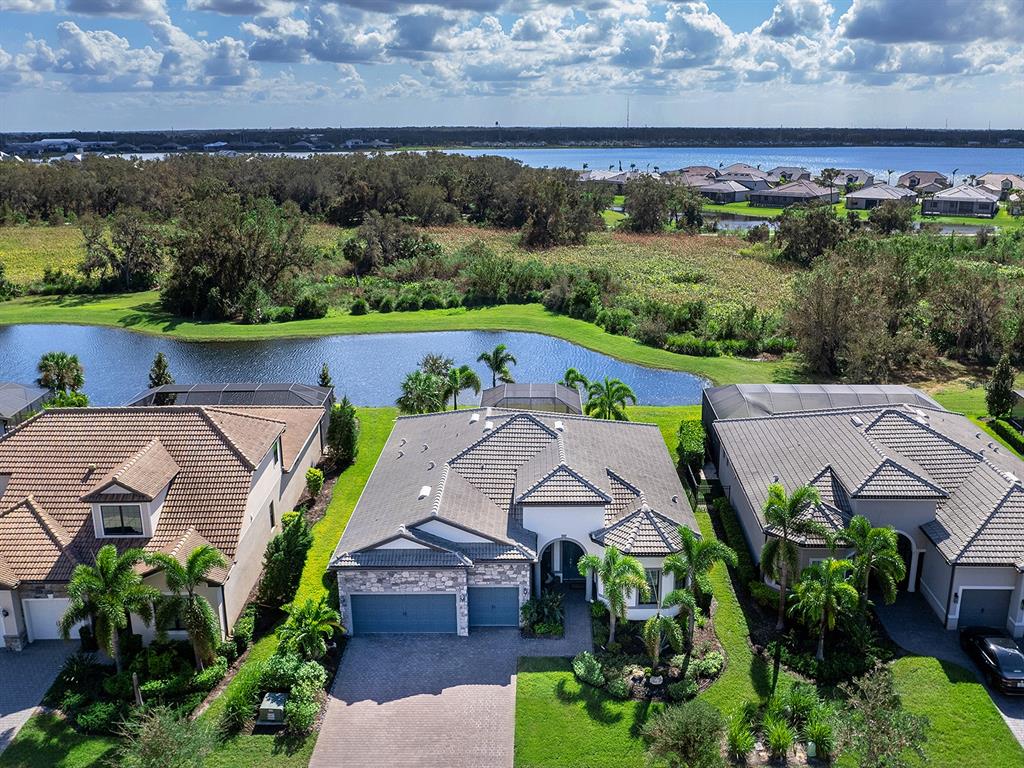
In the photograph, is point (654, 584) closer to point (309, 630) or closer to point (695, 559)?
point (695, 559)

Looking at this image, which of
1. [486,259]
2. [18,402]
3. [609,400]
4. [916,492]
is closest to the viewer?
[916,492]

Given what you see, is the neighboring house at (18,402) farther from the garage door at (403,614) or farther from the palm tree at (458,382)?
the garage door at (403,614)

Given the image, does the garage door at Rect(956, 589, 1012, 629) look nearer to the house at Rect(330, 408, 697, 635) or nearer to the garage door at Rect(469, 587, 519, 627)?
the house at Rect(330, 408, 697, 635)

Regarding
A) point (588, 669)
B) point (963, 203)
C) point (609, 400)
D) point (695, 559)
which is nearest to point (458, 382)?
point (609, 400)

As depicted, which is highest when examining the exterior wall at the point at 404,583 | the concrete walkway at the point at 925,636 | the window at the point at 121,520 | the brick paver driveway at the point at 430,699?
the window at the point at 121,520

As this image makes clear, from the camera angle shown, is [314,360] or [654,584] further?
[314,360]

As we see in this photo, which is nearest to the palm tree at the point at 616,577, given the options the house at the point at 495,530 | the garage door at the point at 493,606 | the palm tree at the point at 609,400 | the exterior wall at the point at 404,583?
the house at the point at 495,530

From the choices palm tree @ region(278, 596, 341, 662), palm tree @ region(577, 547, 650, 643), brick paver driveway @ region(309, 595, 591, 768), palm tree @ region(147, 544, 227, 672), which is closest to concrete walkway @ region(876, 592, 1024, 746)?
palm tree @ region(577, 547, 650, 643)

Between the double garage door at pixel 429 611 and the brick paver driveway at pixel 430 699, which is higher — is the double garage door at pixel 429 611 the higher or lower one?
the higher one
